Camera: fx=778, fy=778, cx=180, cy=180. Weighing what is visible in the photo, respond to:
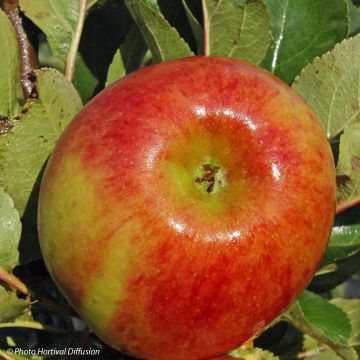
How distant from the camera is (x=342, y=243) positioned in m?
1.17

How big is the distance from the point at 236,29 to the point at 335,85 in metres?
0.16

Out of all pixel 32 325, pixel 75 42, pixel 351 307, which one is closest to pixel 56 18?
pixel 75 42

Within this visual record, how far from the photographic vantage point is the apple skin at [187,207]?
0.88 meters

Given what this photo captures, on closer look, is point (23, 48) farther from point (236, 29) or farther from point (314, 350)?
point (314, 350)

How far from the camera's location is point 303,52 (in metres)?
1.19

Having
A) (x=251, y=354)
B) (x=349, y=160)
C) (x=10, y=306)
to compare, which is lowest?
(x=251, y=354)

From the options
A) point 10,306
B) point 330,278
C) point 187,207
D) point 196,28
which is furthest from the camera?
point 330,278

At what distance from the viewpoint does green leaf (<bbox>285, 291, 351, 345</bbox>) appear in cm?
104

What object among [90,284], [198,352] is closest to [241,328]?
[198,352]

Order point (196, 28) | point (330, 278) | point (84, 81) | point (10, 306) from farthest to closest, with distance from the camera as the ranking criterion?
point (330, 278) < point (84, 81) < point (196, 28) < point (10, 306)

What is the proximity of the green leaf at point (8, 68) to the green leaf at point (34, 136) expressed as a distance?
90 millimetres

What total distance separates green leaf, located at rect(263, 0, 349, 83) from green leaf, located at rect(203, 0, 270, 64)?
8 cm

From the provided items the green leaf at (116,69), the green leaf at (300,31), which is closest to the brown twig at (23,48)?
the green leaf at (116,69)

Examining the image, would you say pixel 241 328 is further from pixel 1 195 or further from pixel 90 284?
pixel 1 195
